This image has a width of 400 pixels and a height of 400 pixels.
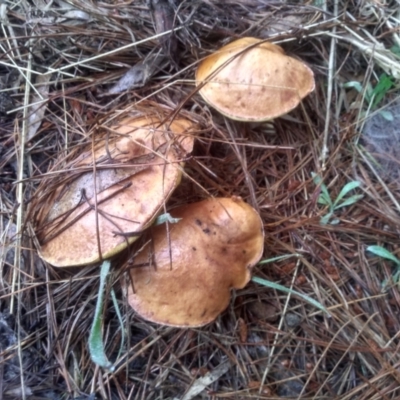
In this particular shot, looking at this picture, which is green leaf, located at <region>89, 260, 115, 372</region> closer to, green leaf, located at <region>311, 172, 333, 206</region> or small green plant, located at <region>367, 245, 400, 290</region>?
green leaf, located at <region>311, 172, 333, 206</region>

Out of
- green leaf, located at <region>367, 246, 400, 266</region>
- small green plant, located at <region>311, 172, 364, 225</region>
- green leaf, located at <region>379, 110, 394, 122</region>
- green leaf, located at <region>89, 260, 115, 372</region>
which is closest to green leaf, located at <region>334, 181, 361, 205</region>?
small green plant, located at <region>311, 172, 364, 225</region>

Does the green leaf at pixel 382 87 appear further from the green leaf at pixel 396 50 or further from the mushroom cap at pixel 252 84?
the mushroom cap at pixel 252 84

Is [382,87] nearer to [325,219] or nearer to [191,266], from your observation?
[325,219]

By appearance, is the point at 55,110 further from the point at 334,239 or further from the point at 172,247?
the point at 334,239

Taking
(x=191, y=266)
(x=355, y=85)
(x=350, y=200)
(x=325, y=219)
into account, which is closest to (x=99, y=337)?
(x=191, y=266)

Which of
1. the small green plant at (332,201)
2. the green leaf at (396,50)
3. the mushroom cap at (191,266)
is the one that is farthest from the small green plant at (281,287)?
the green leaf at (396,50)

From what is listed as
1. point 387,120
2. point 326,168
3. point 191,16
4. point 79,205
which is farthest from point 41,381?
point 387,120
